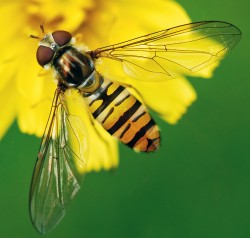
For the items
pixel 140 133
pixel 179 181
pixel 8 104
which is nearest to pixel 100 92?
pixel 140 133

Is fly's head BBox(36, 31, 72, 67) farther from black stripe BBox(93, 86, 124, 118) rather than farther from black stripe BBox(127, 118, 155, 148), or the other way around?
black stripe BBox(127, 118, 155, 148)

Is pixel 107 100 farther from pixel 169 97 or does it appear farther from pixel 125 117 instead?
pixel 169 97

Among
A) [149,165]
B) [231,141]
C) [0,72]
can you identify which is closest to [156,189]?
[149,165]

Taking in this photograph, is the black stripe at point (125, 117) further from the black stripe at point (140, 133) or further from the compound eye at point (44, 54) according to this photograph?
the compound eye at point (44, 54)

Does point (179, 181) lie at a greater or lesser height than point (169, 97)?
lesser

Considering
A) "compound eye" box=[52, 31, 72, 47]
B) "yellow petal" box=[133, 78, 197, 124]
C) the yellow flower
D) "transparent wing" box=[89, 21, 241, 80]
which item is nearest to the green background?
"yellow petal" box=[133, 78, 197, 124]

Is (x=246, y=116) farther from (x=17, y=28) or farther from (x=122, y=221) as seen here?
(x=17, y=28)
